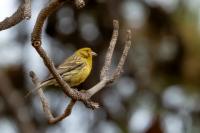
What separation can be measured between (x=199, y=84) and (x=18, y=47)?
2.43m

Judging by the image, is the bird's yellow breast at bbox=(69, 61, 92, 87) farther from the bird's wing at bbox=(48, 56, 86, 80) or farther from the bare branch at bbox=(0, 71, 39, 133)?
the bare branch at bbox=(0, 71, 39, 133)

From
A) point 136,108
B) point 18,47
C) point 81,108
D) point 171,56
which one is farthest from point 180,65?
point 18,47

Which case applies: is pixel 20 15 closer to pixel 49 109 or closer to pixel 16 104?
pixel 49 109

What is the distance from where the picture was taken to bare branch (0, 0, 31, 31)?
3.39m

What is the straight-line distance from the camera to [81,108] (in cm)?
900

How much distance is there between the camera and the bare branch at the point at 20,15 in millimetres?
3388

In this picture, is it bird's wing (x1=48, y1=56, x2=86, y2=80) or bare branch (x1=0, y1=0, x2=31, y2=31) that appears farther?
bird's wing (x1=48, y1=56, x2=86, y2=80)

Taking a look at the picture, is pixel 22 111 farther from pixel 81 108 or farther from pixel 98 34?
pixel 98 34

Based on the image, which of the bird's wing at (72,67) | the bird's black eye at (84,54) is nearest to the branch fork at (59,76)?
the bird's wing at (72,67)

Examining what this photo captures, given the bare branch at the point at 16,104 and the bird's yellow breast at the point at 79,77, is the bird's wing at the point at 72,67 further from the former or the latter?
the bare branch at the point at 16,104

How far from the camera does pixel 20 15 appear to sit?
3.48 meters

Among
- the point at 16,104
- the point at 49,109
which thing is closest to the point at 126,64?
the point at 16,104

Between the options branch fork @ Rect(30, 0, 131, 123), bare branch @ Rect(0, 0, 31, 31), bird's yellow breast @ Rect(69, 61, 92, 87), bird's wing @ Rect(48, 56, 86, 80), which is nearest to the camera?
branch fork @ Rect(30, 0, 131, 123)

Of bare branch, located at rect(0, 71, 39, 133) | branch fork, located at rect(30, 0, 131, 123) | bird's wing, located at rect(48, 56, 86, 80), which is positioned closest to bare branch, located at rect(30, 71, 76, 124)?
branch fork, located at rect(30, 0, 131, 123)
